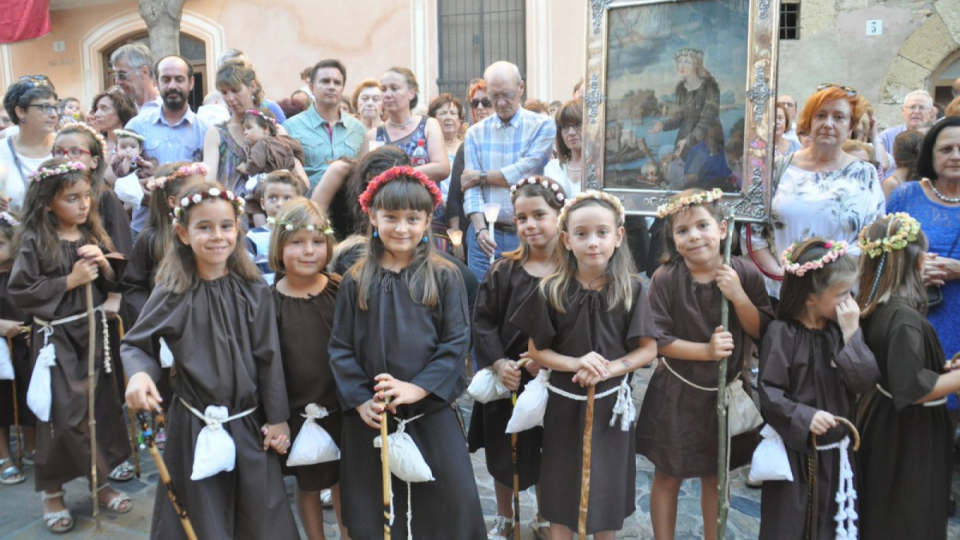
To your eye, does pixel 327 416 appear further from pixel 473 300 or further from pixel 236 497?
pixel 473 300

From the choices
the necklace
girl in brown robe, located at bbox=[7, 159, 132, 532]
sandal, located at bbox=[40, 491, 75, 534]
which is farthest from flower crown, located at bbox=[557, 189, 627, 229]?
sandal, located at bbox=[40, 491, 75, 534]

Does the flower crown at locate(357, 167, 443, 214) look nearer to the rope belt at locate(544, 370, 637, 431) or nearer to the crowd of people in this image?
the crowd of people

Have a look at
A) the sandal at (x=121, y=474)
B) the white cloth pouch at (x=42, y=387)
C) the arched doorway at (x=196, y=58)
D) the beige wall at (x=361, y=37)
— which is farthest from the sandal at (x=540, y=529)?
the arched doorway at (x=196, y=58)

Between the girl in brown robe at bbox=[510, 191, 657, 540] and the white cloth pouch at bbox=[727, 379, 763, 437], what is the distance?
448 mm

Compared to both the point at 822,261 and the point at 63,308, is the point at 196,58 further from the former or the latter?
the point at 822,261

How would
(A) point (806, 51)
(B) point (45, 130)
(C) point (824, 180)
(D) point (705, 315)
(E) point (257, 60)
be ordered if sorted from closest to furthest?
(D) point (705, 315)
(C) point (824, 180)
(B) point (45, 130)
(A) point (806, 51)
(E) point (257, 60)

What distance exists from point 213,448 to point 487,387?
1.25 metres

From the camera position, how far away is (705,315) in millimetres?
3521

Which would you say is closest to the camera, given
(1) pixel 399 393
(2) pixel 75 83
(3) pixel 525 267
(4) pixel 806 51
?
(1) pixel 399 393

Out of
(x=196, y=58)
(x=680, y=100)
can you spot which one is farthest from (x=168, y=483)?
(x=196, y=58)

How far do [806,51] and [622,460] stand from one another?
1006 centimetres

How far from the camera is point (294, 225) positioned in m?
3.47

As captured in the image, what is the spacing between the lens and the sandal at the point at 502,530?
3896 mm

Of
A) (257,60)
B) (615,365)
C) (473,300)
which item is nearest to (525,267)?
(473,300)
